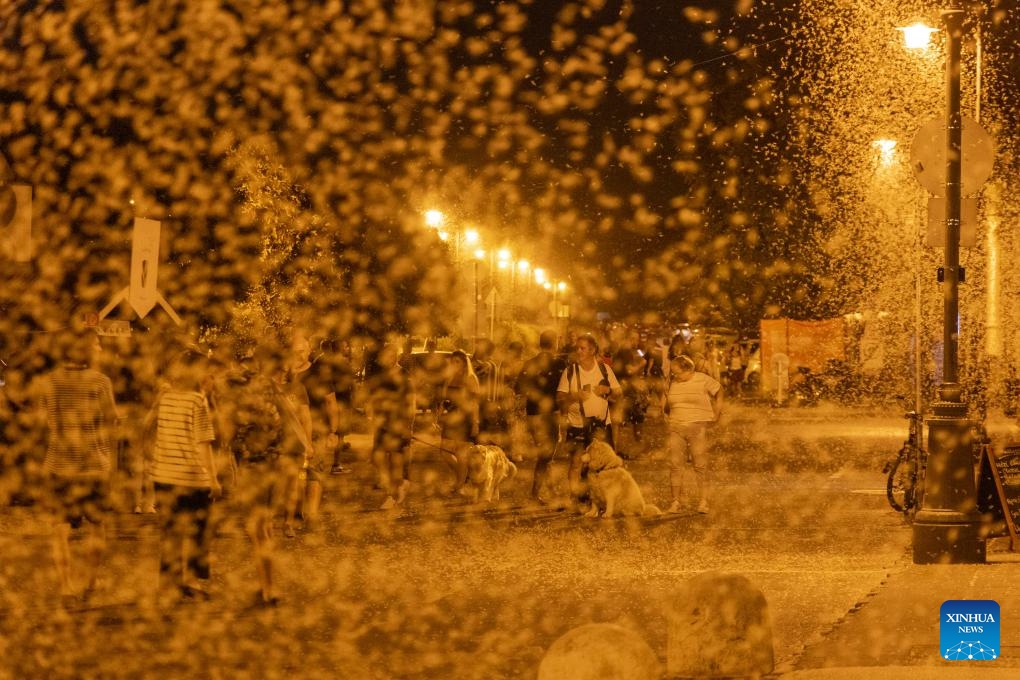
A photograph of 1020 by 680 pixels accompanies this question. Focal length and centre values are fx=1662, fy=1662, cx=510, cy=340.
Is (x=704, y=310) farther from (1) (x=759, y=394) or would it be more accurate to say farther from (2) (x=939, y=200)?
(2) (x=939, y=200)

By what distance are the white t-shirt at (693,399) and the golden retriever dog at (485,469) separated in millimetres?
1777

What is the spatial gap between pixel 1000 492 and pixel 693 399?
362 centimetres

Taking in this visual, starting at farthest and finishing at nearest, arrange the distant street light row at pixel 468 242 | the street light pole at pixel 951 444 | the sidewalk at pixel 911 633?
the distant street light row at pixel 468 242, the street light pole at pixel 951 444, the sidewalk at pixel 911 633

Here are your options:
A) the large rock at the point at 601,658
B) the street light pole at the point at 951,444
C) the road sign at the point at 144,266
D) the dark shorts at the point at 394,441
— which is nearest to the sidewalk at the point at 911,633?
the street light pole at the point at 951,444

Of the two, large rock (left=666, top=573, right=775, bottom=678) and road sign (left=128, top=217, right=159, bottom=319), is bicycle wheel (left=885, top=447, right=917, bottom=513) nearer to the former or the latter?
road sign (left=128, top=217, right=159, bottom=319)

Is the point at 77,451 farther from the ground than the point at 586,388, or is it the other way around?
the point at 586,388

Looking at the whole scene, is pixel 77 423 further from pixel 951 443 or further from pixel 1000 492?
pixel 1000 492

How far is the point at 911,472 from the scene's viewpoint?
15531 mm

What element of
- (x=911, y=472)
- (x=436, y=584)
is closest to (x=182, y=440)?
(x=436, y=584)

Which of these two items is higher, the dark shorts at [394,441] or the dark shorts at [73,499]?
the dark shorts at [394,441]

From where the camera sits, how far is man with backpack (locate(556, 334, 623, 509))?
15.8m

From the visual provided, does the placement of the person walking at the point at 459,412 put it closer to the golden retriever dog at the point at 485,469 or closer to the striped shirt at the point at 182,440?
the golden retriever dog at the point at 485,469

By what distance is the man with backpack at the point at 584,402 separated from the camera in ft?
51.7

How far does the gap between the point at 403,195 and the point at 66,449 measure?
34647 mm
